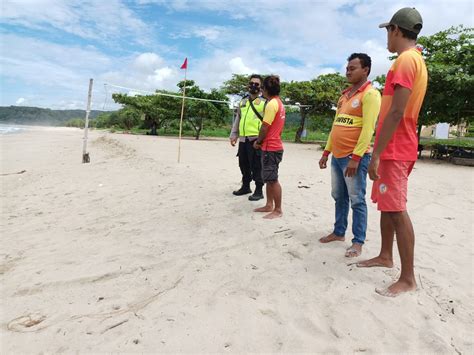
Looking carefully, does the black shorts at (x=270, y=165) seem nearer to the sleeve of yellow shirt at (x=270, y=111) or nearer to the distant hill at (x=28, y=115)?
the sleeve of yellow shirt at (x=270, y=111)

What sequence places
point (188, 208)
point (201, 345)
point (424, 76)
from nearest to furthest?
point (201, 345) < point (424, 76) < point (188, 208)

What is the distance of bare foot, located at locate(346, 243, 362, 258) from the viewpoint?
2.76 meters

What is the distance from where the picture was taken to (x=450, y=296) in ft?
7.43

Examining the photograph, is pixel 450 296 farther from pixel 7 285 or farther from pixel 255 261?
pixel 7 285

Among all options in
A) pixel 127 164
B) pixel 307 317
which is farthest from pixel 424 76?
pixel 127 164

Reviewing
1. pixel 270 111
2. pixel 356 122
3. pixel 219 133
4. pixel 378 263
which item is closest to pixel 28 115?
pixel 219 133

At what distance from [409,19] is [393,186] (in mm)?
1061

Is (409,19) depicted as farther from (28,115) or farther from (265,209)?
(28,115)

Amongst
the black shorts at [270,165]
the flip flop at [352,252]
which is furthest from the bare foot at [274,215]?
the flip flop at [352,252]

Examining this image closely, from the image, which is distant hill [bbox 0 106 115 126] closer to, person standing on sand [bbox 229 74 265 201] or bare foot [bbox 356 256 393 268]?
person standing on sand [bbox 229 74 265 201]

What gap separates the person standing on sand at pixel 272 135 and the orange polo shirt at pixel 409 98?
155 cm

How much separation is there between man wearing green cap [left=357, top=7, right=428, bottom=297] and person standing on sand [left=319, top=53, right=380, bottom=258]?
0.35 meters

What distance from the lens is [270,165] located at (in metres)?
3.71

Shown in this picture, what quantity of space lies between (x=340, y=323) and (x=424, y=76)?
5.30ft
